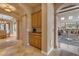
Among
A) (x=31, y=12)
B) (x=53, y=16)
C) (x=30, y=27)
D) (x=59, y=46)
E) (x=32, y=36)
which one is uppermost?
(x=31, y=12)

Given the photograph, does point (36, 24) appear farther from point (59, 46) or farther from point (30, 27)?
point (59, 46)

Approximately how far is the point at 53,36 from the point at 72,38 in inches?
45.1

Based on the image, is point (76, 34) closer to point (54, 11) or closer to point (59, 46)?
point (59, 46)

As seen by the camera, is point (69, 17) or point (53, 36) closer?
point (69, 17)

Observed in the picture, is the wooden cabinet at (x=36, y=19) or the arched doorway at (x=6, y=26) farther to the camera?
the arched doorway at (x=6, y=26)

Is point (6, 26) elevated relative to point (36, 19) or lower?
lower

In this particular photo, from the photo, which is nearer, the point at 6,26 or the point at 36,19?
the point at 36,19

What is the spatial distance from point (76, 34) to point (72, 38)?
22 cm

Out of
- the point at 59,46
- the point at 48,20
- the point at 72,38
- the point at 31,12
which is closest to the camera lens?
the point at 72,38

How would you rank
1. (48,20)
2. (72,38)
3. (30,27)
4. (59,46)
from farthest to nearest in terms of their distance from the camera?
(30,27), (59,46), (48,20), (72,38)

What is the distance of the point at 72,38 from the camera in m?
2.98

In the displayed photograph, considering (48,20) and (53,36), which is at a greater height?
(48,20)

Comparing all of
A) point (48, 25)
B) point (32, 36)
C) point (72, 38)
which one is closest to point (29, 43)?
point (32, 36)

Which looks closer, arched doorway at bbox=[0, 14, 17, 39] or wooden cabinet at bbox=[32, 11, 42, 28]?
wooden cabinet at bbox=[32, 11, 42, 28]
